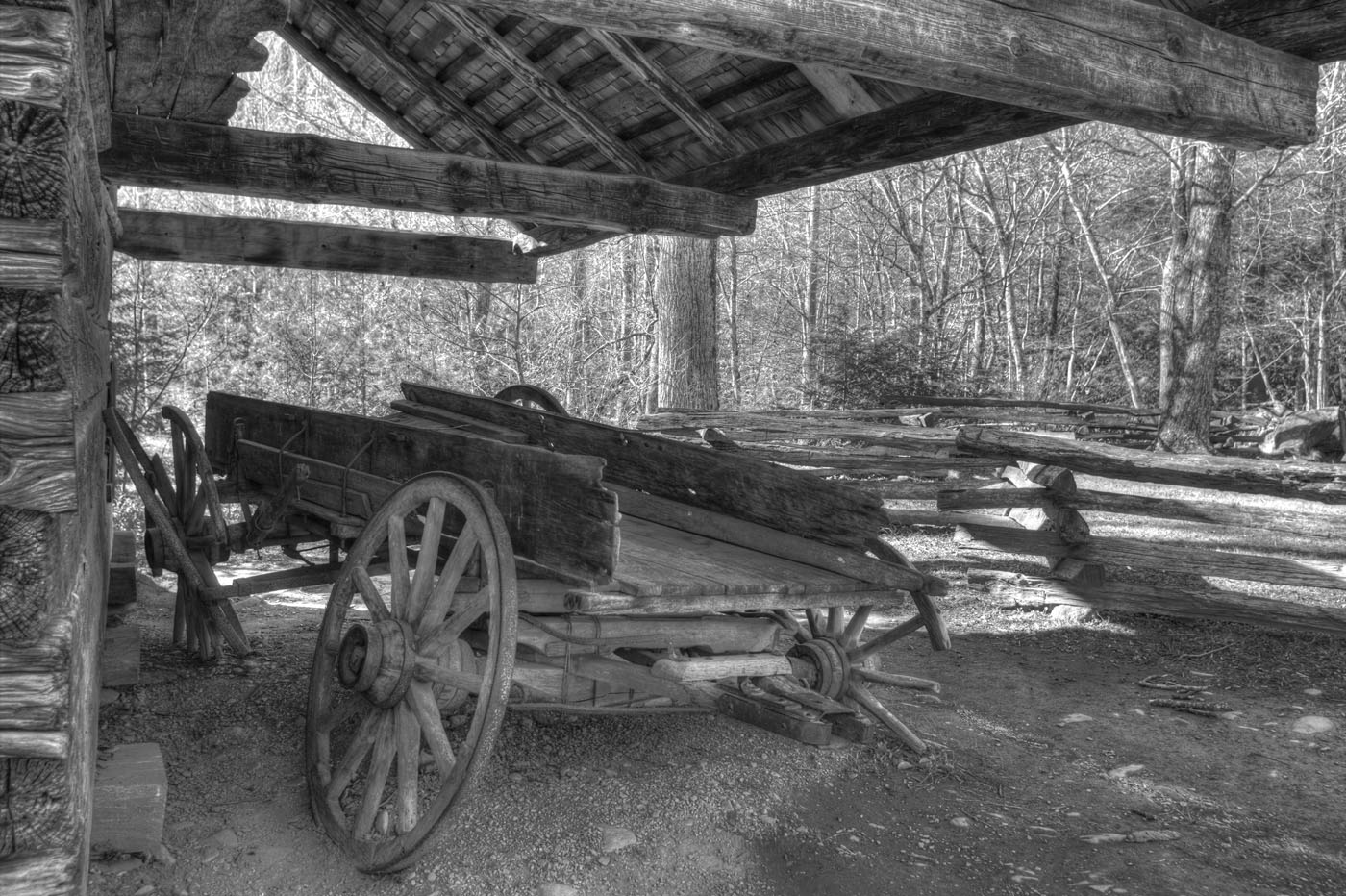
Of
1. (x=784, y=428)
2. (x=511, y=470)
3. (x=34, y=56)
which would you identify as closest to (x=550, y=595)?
(x=511, y=470)

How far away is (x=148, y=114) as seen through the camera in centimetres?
517

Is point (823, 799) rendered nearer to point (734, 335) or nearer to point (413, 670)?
point (413, 670)

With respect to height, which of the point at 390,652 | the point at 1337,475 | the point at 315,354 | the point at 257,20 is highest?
the point at 257,20

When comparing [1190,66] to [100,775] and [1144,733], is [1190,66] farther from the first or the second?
[100,775]

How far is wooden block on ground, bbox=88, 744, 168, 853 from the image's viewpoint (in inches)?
127

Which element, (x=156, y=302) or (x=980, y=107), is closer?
(x=980, y=107)

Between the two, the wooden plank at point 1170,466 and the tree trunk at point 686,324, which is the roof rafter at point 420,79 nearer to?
the tree trunk at point 686,324

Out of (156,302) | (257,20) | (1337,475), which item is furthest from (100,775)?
(156,302)

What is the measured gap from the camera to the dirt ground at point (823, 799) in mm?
3457

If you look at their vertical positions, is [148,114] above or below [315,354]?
above

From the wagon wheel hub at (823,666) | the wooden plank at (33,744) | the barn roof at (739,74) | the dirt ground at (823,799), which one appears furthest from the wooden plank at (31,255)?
the wagon wheel hub at (823,666)

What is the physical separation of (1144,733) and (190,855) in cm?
414

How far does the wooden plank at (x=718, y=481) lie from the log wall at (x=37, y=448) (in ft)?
8.49

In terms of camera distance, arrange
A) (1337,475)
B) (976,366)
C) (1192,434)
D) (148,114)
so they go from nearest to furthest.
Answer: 1. (148,114)
2. (1337,475)
3. (1192,434)
4. (976,366)
